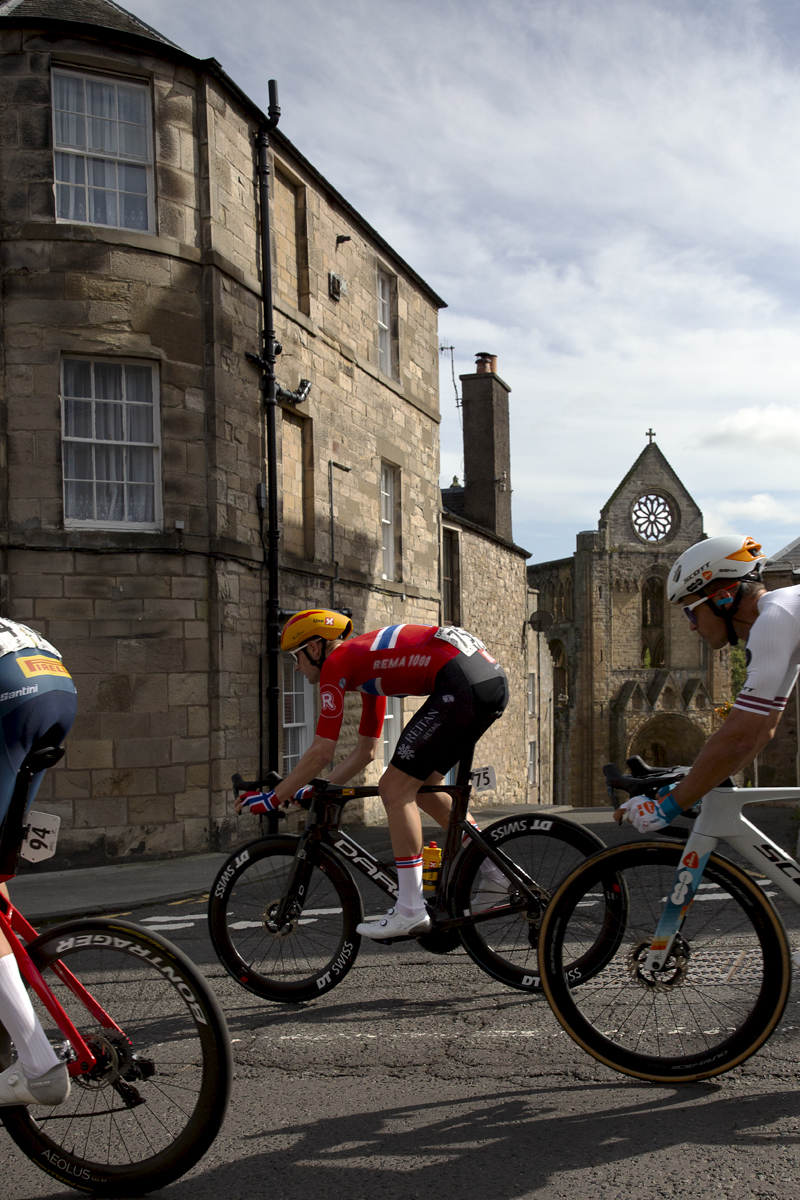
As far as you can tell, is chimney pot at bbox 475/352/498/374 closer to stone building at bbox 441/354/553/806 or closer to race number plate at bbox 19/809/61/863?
stone building at bbox 441/354/553/806

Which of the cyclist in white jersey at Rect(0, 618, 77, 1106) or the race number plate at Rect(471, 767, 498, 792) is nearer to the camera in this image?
the cyclist in white jersey at Rect(0, 618, 77, 1106)

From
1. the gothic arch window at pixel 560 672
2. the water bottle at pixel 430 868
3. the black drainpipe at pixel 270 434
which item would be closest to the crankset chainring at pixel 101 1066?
the water bottle at pixel 430 868

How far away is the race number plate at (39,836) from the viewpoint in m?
2.95

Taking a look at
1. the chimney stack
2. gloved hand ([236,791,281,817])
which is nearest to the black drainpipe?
gloved hand ([236,791,281,817])

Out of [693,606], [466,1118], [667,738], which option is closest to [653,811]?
[693,606]

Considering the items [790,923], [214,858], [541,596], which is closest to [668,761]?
[541,596]

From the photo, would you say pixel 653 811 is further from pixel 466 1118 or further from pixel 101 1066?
pixel 101 1066

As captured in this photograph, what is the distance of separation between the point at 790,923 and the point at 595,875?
2.91 m

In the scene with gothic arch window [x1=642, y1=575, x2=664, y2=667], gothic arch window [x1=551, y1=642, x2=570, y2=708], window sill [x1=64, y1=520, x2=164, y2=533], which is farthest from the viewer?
gothic arch window [x1=642, y1=575, x2=664, y2=667]

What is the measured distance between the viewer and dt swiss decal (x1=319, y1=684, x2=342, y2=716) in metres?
4.65

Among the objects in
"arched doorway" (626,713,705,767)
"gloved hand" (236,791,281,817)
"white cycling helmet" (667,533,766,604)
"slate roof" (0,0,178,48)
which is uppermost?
"slate roof" (0,0,178,48)

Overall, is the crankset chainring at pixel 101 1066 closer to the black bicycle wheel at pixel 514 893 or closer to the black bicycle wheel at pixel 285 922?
the black bicycle wheel at pixel 285 922

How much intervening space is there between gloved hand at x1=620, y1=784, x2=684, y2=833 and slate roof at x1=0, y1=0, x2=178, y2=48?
1168 cm

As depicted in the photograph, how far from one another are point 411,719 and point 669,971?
1585mm
